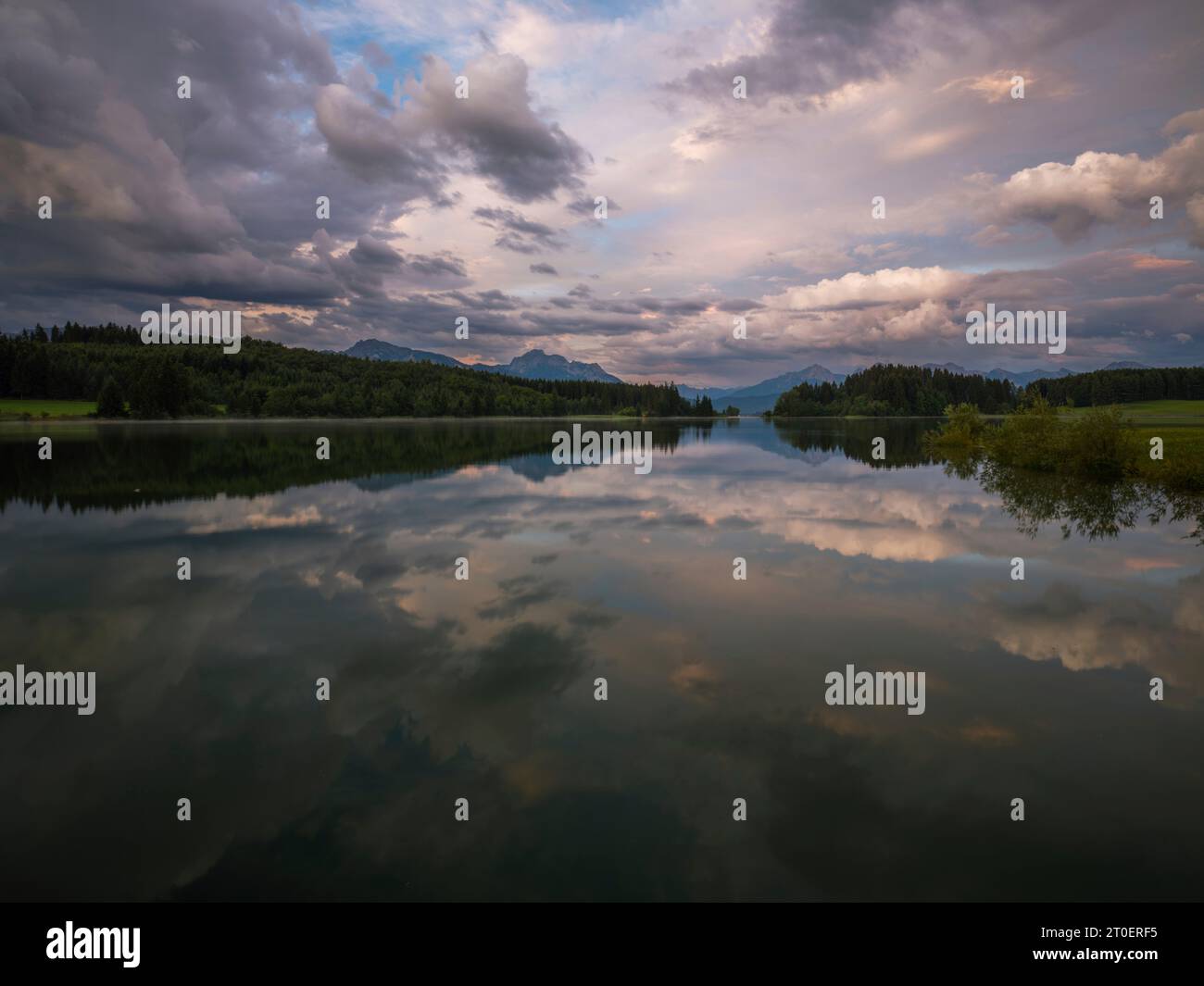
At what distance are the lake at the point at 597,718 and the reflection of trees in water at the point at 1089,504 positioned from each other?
6.56ft

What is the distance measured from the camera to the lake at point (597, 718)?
7.45m

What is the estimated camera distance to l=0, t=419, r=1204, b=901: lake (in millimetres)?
7445

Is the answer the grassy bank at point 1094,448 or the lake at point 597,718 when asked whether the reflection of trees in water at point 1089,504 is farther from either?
the lake at point 597,718

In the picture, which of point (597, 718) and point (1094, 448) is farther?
point (1094, 448)

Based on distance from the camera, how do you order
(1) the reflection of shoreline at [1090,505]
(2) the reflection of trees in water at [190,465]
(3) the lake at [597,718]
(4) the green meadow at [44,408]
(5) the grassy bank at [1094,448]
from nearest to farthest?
1. (3) the lake at [597,718]
2. (1) the reflection of shoreline at [1090,505]
3. (2) the reflection of trees in water at [190,465]
4. (5) the grassy bank at [1094,448]
5. (4) the green meadow at [44,408]

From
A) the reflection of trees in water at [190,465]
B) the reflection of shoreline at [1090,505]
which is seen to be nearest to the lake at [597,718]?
the reflection of shoreline at [1090,505]

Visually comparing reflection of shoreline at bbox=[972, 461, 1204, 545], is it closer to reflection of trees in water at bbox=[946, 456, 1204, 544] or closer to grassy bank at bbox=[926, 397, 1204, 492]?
reflection of trees in water at bbox=[946, 456, 1204, 544]

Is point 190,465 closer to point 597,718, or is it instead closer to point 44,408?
point 597,718

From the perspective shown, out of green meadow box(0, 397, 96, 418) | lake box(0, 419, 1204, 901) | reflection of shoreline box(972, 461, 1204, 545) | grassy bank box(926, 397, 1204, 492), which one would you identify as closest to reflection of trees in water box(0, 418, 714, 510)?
lake box(0, 419, 1204, 901)

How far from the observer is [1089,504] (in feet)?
111

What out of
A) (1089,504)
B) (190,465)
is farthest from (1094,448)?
(190,465)

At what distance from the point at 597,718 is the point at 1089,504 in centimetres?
3553
